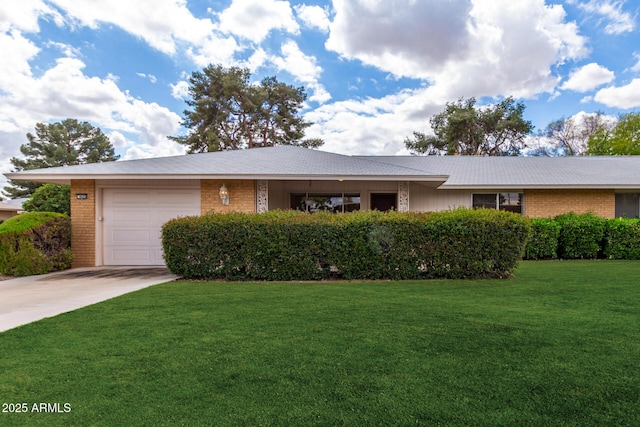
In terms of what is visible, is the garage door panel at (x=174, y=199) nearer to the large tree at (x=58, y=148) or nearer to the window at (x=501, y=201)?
the window at (x=501, y=201)

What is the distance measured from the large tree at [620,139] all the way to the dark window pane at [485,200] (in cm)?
2245

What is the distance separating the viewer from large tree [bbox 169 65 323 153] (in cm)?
2664

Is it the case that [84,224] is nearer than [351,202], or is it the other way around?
[84,224]

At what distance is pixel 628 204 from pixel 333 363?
14.9 m

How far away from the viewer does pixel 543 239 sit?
10.6 metres

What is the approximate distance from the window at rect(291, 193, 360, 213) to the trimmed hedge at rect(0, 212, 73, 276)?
7.27 metres

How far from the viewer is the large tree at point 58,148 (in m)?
34.5

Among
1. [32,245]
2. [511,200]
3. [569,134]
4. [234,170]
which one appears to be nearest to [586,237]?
[511,200]

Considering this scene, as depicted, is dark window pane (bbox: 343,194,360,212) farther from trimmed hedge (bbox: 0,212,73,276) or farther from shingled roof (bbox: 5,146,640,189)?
trimmed hedge (bbox: 0,212,73,276)

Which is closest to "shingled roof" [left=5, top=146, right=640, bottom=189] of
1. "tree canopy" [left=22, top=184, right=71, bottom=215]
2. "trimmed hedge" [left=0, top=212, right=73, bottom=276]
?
"trimmed hedge" [left=0, top=212, right=73, bottom=276]

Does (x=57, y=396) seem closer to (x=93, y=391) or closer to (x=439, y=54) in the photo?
(x=93, y=391)

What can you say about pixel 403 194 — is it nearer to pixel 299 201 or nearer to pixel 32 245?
pixel 299 201

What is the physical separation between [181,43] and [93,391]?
62.3 ft

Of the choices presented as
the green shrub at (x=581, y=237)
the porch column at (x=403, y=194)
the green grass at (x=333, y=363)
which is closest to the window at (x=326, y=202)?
the porch column at (x=403, y=194)
